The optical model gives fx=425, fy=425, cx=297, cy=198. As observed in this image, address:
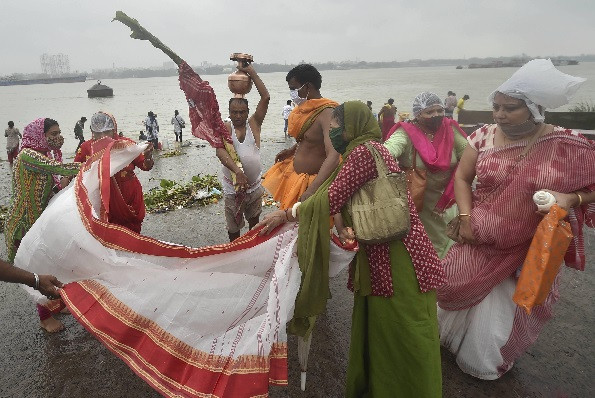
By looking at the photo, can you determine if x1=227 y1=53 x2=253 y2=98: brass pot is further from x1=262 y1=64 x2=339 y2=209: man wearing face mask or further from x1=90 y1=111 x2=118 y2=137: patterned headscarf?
x1=90 y1=111 x2=118 y2=137: patterned headscarf

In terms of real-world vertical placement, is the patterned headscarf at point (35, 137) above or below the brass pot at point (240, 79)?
below

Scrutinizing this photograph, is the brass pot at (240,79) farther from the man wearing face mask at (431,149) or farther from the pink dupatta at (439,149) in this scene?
the pink dupatta at (439,149)

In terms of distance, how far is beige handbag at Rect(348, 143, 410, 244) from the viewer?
2.34 metres

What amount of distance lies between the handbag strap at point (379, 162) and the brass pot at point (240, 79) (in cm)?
224

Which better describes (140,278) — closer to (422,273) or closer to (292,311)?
(292,311)

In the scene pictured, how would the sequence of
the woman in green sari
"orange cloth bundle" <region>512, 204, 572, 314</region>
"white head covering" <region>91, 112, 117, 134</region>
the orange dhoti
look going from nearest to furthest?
the woman in green sari → "orange cloth bundle" <region>512, 204, 572, 314</region> → the orange dhoti → "white head covering" <region>91, 112, 117, 134</region>

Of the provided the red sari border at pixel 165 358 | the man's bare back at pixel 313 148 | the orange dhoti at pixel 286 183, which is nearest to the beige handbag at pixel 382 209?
the red sari border at pixel 165 358

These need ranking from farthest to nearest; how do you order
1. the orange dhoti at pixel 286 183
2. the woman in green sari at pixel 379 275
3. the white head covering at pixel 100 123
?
1. the white head covering at pixel 100 123
2. the orange dhoti at pixel 286 183
3. the woman in green sari at pixel 379 275

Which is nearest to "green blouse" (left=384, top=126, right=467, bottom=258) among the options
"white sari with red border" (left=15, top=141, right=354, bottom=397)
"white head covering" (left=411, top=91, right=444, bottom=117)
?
"white head covering" (left=411, top=91, right=444, bottom=117)

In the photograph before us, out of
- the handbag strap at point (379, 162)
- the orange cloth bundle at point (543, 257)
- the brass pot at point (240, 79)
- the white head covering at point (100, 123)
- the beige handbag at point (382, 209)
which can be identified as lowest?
the orange cloth bundle at point (543, 257)

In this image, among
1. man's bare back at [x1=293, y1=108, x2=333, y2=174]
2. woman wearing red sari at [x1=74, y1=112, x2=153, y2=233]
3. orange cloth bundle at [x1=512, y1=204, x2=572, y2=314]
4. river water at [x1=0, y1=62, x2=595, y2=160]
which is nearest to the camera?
orange cloth bundle at [x1=512, y1=204, x2=572, y2=314]

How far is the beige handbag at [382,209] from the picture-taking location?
234cm

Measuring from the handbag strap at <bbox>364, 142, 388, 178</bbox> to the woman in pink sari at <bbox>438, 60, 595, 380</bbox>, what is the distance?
126 cm

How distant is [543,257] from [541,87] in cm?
116
